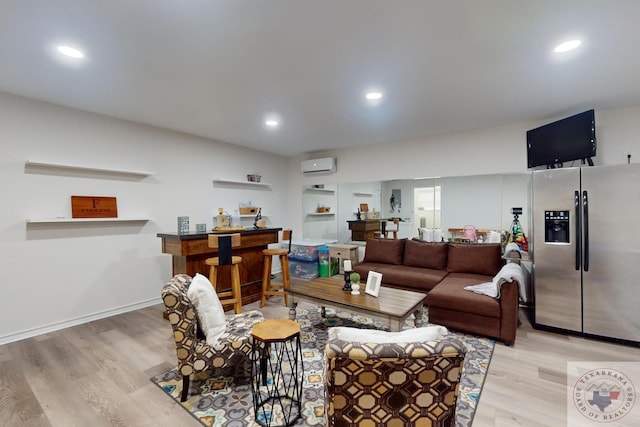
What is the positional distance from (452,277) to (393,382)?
2.95m

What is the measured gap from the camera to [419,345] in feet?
4.00

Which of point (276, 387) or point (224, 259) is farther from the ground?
point (224, 259)

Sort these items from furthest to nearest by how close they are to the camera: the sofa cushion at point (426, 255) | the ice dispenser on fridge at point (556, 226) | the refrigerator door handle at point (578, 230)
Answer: the sofa cushion at point (426, 255), the ice dispenser on fridge at point (556, 226), the refrigerator door handle at point (578, 230)

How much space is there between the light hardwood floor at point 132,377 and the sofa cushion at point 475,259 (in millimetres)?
806

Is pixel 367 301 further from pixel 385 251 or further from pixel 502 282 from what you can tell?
pixel 385 251

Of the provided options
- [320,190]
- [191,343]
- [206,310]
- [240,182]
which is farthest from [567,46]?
[240,182]

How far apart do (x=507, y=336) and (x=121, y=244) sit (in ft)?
15.5

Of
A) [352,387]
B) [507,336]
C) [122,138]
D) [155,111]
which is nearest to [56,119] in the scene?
[122,138]

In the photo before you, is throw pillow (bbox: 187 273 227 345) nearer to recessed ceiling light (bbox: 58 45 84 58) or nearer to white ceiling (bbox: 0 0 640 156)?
white ceiling (bbox: 0 0 640 156)

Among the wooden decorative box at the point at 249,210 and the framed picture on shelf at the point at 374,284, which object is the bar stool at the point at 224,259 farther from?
the wooden decorative box at the point at 249,210

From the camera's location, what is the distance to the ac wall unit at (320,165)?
5672 mm

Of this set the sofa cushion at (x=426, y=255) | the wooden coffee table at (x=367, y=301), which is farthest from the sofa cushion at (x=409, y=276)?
the wooden coffee table at (x=367, y=301)

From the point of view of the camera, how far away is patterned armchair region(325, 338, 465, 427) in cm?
121

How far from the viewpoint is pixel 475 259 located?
3.99 meters
